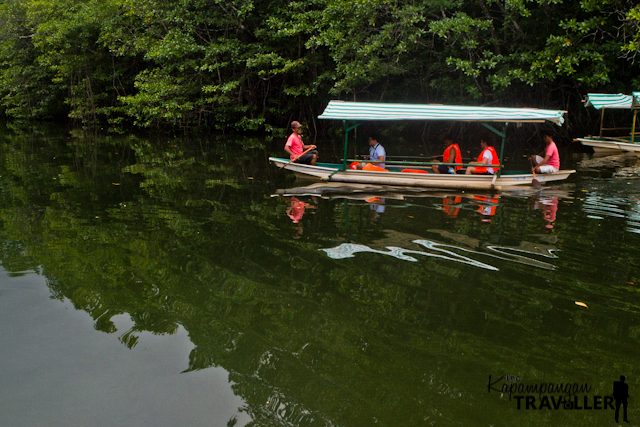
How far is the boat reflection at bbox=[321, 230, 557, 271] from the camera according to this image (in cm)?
582

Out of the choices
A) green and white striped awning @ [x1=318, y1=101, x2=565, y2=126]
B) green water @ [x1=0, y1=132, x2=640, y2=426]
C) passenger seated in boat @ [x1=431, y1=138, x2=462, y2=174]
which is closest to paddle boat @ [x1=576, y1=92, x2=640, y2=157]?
green and white striped awning @ [x1=318, y1=101, x2=565, y2=126]

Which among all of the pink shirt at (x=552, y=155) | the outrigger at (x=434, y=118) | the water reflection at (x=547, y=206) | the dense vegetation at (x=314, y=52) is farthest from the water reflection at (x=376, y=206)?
the dense vegetation at (x=314, y=52)

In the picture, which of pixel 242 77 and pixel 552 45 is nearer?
pixel 552 45

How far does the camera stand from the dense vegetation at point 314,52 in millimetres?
15461

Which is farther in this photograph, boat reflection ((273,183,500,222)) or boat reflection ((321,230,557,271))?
boat reflection ((273,183,500,222))

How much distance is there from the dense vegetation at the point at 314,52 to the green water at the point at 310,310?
8611 mm

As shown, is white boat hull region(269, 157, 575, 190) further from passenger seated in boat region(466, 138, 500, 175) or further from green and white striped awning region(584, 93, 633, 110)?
green and white striped awning region(584, 93, 633, 110)

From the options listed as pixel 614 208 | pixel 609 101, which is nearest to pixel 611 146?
pixel 609 101

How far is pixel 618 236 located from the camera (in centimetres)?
680

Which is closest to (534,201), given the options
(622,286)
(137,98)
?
(622,286)

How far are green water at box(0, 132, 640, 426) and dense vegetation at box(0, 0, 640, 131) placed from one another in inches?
339

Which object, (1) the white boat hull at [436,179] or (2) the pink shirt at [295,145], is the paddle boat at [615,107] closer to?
(1) the white boat hull at [436,179]

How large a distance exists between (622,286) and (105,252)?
566 centimetres

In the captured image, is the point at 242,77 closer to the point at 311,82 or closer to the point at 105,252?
the point at 311,82
